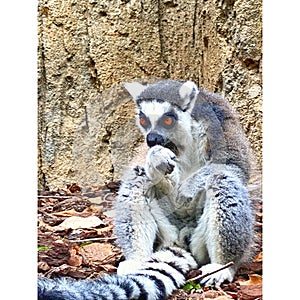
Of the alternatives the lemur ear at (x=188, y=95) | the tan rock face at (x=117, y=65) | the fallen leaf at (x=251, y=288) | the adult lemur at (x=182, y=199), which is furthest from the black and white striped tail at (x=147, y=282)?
the lemur ear at (x=188, y=95)

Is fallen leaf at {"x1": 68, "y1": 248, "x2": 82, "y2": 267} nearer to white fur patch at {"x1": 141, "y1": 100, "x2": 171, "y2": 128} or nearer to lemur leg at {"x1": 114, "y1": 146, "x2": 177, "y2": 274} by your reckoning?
lemur leg at {"x1": 114, "y1": 146, "x2": 177, "y2": 274}

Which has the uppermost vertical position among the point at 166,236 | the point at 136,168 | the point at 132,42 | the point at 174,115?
the point at 132,42

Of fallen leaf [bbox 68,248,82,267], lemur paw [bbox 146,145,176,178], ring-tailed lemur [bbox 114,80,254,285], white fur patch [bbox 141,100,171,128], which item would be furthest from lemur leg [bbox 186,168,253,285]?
fallen leaf [bbox 68,248,82,267]

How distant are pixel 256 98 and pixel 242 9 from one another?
247 mm

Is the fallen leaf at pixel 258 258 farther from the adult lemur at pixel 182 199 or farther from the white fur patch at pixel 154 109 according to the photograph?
the white fur patch at pixel 154 109

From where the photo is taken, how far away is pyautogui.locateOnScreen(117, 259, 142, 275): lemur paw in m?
2.21

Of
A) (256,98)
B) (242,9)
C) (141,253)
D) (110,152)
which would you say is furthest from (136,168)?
(242,9)

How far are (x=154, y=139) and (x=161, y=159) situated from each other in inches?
2.2

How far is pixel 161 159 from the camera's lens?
2.20 meters

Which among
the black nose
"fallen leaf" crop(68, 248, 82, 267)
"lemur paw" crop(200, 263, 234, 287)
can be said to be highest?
the black nose

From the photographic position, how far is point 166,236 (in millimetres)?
2209

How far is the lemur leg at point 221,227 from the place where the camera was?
2197 millimetres

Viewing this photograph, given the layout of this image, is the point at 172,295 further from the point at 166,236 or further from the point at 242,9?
the point at 242,9

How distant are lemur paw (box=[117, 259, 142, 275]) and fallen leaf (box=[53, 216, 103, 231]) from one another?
130 mm
